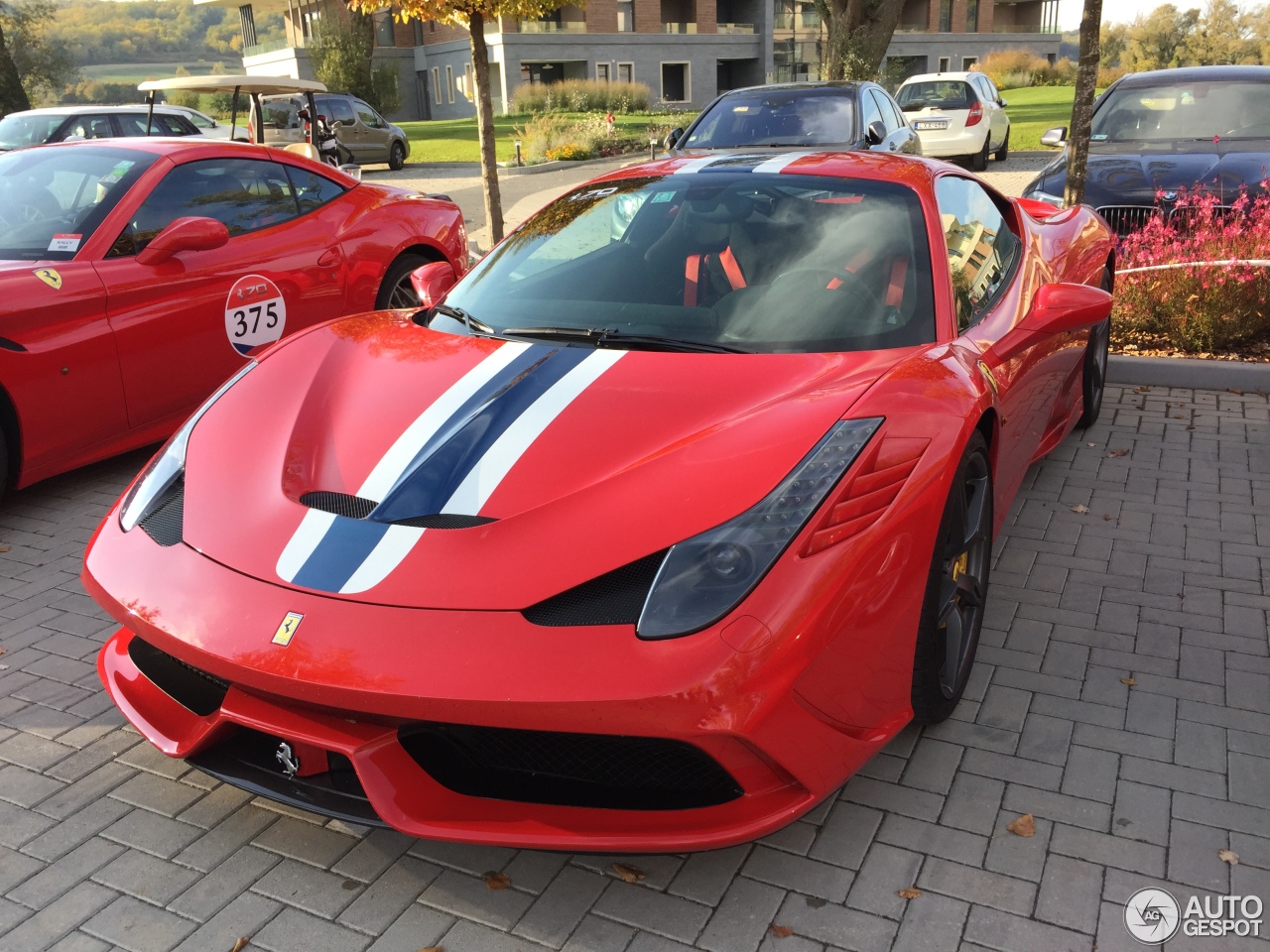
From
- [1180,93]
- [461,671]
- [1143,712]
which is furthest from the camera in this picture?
[1180,93]

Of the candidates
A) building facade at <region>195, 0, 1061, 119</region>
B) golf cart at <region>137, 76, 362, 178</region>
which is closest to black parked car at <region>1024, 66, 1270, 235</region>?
golf cart at <region>137, 76, 362, 178</region>

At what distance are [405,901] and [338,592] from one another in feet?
2.37

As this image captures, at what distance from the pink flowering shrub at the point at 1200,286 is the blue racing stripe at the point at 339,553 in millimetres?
5718

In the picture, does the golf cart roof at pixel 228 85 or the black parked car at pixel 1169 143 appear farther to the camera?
the golf cart roof at pixel 228 85

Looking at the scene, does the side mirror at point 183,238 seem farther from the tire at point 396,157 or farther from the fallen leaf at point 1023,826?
the tire at point 396,157

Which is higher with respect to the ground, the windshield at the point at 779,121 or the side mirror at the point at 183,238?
the windshield at the point at 779,121

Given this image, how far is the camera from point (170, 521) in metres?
2.70

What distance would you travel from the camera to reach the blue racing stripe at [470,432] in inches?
98.5

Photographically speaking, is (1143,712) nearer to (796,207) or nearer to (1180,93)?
(796,207)

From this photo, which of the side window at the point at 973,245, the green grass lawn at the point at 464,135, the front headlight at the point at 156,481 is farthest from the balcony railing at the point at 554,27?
the front headlight at the point at 156,481

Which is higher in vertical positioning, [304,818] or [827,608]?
[827,608]

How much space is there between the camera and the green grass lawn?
26.4 meters

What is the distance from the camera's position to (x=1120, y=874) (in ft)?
7.97

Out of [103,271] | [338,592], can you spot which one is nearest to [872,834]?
[338,592]
